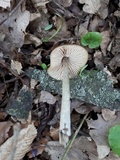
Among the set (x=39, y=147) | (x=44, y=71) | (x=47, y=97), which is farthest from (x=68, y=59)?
(x=39, y=147)

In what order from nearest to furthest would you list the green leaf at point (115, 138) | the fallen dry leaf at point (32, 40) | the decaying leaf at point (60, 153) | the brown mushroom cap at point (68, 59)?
the brown mushroom cap at point (68, 59) < the green leaf at point (115, 138) < the decaying leaf at point (60, 153) < the fallen dry leaf at point (32, 40)

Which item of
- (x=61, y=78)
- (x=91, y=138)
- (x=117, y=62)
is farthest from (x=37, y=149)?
(x=117, y=62)

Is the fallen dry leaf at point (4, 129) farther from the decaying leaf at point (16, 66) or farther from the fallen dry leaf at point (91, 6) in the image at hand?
the fallen dry leaf at point (91, 6)

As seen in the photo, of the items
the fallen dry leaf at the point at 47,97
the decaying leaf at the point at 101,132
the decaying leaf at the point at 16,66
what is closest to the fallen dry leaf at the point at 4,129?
the fallen dry leaf at the point at 47,97

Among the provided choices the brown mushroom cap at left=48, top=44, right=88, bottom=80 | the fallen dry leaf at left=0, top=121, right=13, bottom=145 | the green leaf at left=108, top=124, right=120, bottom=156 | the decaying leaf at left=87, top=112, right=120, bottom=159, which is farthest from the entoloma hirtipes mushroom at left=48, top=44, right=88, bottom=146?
the fallen dry leaf at left=0, top=121, right=13, bottom=145

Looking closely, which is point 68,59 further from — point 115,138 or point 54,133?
point 115,138

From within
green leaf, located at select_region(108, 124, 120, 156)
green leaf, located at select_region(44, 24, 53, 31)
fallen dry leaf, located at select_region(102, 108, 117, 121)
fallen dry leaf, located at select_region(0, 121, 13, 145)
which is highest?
green leaf, located at select_region(44, 24, 53, 31)

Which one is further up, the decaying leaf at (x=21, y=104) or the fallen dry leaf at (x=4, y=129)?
the decaying leaf at (x=21, y=104)

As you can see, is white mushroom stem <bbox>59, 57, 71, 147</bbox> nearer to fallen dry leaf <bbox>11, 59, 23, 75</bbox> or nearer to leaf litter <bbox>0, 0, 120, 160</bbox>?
leaf litter <bbox>0, 0, 120, 160</bbox>
